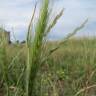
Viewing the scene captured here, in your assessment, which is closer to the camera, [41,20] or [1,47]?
[41,20]

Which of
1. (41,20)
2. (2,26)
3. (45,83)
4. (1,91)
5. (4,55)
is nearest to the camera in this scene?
(41,20)

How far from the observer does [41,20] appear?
149 centimetres

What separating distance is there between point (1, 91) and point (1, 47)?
661 mm

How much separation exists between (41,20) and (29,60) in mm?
170

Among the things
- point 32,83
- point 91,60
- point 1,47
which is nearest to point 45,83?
point 91,60

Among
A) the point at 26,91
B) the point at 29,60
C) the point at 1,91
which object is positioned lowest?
the point at 1,91

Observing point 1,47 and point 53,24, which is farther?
point 1,47

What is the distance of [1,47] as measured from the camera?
5.86ft

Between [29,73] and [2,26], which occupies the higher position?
[2,26]

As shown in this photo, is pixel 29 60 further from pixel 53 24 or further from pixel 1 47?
pixel 1 47

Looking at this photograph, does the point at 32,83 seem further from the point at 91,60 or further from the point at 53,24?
the point at 91,60

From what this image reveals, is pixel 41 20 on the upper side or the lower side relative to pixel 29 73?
upper

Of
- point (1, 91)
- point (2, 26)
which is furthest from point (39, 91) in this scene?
point (1, 91)

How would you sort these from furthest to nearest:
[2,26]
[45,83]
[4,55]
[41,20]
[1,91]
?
[1,91] → [45,83] → [2,26] → [4,55] → [41,20]
